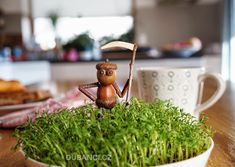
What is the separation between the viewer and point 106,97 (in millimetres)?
359

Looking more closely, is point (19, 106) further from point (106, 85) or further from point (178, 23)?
point (178, 23)

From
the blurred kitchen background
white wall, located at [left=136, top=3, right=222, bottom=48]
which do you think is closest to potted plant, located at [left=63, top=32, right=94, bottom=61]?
the blurred kitchen background

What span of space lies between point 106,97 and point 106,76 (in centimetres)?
2

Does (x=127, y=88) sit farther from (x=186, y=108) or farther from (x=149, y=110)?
(x=186, y=108)

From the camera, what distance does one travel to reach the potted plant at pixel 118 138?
0.88ft

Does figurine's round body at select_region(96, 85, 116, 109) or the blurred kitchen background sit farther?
the blurred kitchen background

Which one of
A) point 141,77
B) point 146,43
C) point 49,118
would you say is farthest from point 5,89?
point 146,43

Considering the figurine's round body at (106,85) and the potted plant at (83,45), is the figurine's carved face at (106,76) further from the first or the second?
the potted plant at (83,45)

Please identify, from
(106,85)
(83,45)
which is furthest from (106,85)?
(83,45)

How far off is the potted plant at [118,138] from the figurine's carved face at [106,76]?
29 millimetres

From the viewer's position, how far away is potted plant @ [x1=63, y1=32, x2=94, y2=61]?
312 centimetres

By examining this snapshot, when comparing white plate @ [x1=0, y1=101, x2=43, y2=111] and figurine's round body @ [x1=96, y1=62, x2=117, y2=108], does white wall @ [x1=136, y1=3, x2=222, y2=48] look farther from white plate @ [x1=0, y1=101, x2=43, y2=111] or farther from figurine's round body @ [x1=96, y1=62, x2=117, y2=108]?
figurine's round body @ [x1=96, y1=62, x2=117, y2=108]

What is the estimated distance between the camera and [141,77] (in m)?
0.62

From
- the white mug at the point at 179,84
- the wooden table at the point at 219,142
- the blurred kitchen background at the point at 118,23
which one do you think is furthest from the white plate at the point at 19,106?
the blurred kitchen background at the point at 118,23
